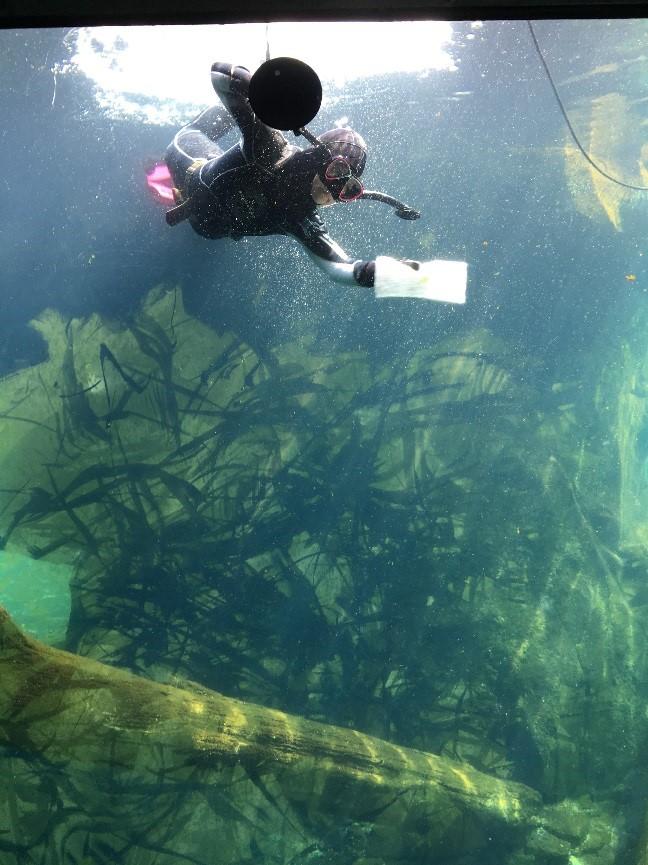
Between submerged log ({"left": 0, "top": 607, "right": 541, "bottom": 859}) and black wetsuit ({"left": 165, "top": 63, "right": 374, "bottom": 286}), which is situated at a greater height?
black wetsuit ({"left": 165, "top": 63, "right": 374, "bottom": 286})

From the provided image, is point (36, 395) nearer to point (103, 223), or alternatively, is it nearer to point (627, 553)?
point (103, 223)

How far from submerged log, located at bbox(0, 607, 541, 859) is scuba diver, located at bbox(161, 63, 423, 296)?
3792mm

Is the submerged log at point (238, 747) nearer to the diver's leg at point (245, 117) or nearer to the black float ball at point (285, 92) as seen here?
the diver's leg at point (245, 117)

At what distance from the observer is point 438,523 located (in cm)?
681

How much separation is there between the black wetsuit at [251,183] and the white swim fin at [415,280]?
3.8 inches

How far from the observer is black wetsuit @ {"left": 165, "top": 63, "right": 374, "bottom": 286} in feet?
12.2

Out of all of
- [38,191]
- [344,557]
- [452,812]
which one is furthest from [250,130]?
[452,812]

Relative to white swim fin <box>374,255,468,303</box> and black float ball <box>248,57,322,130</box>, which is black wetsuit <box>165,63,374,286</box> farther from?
black float ball <box>248,57,322,130</box>

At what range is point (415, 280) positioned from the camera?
389 centimetres

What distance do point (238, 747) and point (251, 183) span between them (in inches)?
189

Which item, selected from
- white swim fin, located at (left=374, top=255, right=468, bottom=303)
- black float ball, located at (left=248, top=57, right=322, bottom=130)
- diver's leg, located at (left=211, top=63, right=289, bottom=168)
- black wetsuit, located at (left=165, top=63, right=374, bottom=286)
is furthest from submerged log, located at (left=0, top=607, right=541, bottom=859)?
black float ball, located at (left=248, top=57, right=322, bottom=130)

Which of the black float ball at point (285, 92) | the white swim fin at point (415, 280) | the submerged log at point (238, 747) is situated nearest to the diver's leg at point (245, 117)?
the white swim fin at point (415, 280)

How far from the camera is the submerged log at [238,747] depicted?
15.4ft

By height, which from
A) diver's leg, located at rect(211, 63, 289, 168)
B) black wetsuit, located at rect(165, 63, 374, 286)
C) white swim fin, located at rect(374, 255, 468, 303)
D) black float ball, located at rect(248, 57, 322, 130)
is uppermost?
black float ball, located at rect(248, 57, 322, 130)
